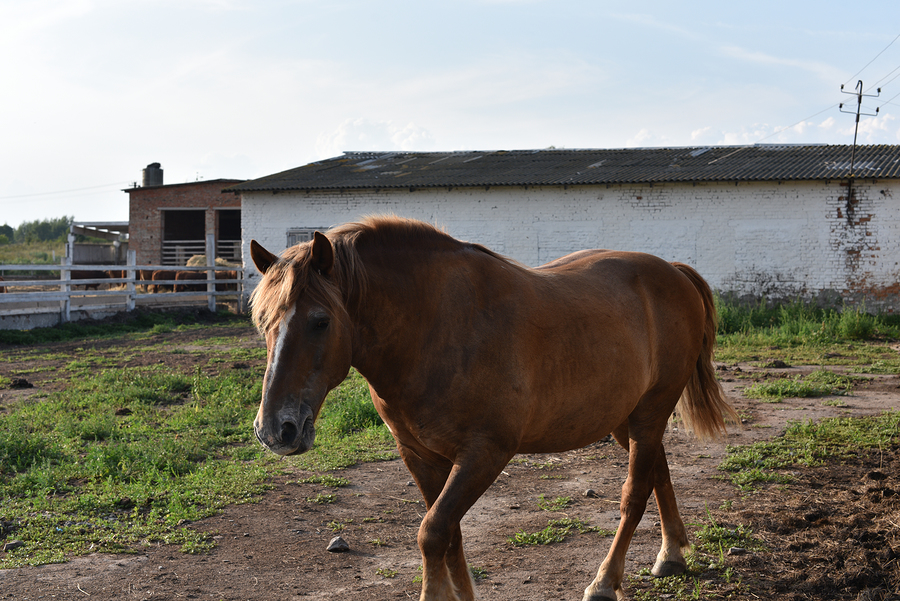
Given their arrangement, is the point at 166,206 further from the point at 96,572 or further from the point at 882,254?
the point at 96,572

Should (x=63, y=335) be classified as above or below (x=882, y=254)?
below

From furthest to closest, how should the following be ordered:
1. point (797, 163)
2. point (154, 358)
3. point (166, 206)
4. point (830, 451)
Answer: point (166, 206) → point (797, 163) → point (154, 358) → point (830, 451)

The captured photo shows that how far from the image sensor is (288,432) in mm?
2463

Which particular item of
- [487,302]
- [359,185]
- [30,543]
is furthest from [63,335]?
[487,302]

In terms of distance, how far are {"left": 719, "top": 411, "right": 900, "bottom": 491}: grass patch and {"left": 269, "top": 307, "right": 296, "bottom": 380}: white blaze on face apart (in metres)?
3.80

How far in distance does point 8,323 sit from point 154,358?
5.22 m

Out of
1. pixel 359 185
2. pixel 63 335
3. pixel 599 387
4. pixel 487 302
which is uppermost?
pixel 359 185

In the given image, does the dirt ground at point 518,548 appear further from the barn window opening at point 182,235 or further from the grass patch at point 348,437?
the barn window opening at point 182,235

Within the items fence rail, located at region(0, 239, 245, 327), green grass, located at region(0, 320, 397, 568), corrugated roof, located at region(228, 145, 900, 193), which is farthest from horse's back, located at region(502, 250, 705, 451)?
corrugated roof, located at region(228, 145, 900, 193)

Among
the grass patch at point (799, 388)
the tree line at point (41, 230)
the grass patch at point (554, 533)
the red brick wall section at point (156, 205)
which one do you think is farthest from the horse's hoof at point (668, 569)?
the tree line at point (41, 230)

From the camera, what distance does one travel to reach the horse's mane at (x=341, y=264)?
8.50ft

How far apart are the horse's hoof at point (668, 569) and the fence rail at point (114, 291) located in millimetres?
14227

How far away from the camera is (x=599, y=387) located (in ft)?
11.0

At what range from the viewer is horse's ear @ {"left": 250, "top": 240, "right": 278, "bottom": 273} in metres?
2.79
